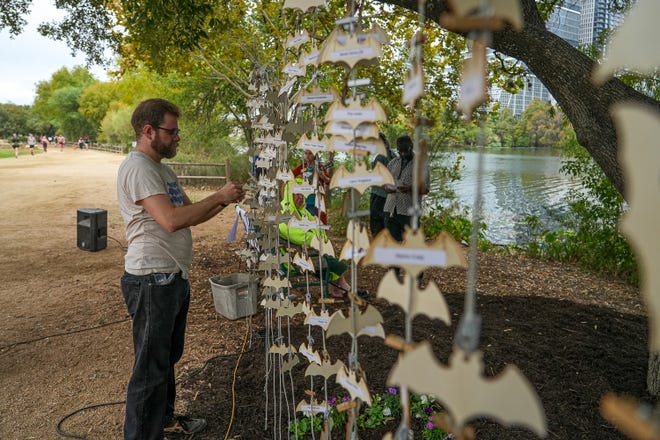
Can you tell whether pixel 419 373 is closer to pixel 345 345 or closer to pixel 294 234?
pixel 345 345

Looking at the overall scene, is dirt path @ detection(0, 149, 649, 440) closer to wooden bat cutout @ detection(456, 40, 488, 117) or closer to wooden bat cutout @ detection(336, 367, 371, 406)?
wooden bat cutout @ detection(336, 367, 371, 406)

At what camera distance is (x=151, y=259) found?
83.2 inches

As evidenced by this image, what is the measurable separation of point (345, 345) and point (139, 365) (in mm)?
1634

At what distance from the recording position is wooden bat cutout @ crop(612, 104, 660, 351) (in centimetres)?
43

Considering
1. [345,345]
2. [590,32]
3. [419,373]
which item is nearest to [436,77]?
[590,32]

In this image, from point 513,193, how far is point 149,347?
12550 millimetres

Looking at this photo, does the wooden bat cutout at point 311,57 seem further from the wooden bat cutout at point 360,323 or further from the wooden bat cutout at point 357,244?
the wooden bat cutout at point 360,323

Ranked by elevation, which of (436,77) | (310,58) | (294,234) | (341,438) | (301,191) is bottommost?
(341,438)

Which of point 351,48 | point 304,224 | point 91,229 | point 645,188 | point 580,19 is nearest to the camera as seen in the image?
point 645,188

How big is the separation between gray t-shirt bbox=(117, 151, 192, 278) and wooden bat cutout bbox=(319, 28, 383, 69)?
1.32 meters

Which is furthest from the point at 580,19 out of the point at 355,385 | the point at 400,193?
the point at 355,385

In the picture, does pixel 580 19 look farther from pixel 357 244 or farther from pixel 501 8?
pixel 501 8

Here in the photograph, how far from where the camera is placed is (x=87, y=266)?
6.19m

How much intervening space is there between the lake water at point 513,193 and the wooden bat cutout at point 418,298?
6987 mm
